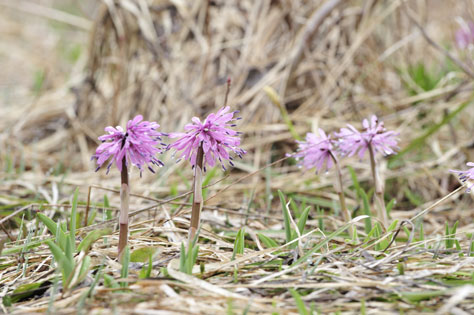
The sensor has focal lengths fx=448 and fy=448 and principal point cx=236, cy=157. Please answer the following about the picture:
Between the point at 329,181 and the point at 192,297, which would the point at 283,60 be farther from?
the point at 192,297

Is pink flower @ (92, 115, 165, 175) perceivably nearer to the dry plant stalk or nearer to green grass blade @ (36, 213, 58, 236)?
green grass blade @ (36, 213, 58, 236)

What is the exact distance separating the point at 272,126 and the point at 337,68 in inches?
34.3

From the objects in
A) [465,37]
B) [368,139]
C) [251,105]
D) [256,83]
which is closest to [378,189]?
[368,139]

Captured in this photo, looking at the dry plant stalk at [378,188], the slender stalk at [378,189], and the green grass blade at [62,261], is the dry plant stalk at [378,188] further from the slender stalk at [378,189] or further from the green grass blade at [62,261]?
the green grass blade at [62,261]

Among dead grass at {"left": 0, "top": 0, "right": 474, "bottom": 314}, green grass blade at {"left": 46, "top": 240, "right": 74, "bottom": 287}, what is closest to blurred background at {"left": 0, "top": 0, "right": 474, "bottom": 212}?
dead grass at {"left": 0, "top": 0, "right": 474, "bottom": 314}

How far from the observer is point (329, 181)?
9.59ft

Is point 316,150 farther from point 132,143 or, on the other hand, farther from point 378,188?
point 132,143

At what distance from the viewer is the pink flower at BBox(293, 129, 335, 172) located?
71.2 inches

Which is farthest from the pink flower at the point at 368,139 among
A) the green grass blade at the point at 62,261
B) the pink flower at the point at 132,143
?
the green grass blade at the point at 62,261

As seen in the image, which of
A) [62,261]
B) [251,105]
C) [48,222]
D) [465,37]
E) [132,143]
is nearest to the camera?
[62,261]

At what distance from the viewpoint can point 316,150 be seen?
183 centimetres

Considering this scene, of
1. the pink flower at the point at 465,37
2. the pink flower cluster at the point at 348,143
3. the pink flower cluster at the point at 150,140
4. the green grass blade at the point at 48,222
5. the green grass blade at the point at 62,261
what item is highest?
the pink flower at the point at 465,37

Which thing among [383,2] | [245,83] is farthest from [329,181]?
[383,2]

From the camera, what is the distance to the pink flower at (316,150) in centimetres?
181
